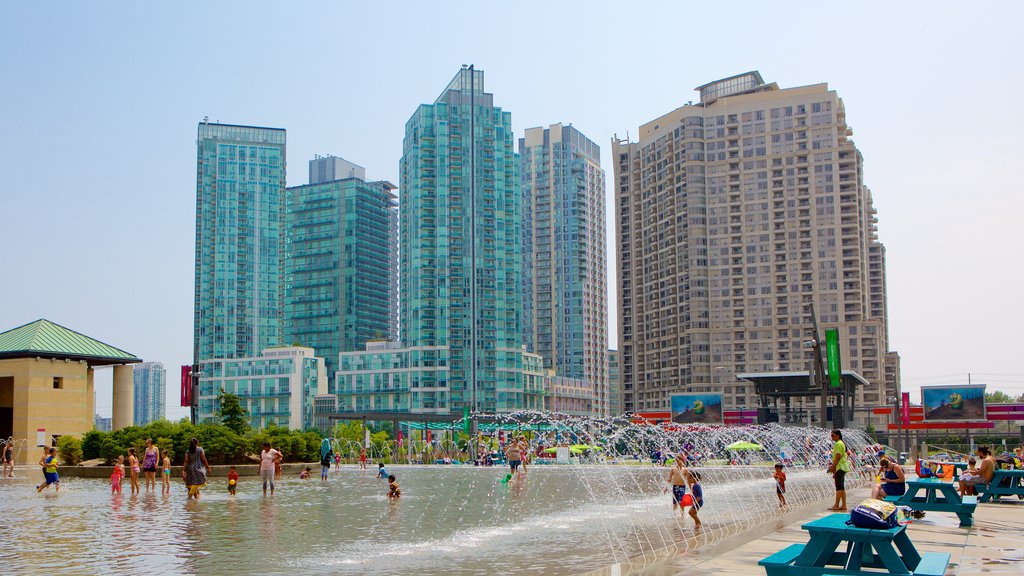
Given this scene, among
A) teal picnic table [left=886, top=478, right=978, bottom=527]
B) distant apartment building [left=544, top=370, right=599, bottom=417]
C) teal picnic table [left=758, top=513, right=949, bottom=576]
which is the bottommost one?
distant apartment building [left=544, top=370, right=599, bottom=417]

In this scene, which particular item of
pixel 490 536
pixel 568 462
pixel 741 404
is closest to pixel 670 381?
pixel 741 404

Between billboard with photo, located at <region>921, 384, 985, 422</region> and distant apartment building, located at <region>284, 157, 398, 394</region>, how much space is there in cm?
11676

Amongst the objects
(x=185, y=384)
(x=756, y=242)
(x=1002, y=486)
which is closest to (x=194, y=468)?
(x=1002, y=486)

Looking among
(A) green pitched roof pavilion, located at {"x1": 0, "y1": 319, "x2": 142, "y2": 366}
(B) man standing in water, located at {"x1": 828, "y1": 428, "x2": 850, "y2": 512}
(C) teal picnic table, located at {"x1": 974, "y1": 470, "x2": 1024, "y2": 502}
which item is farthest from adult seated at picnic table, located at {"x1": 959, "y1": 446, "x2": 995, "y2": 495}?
(A) green pitched roof pavilion, located at {"x1": 0, "y1": 319, "x2": 142, "y2": 366}

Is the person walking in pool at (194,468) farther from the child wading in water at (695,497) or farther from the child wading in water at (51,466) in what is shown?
the child wading in water at (695,497)

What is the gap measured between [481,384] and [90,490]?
11171cm

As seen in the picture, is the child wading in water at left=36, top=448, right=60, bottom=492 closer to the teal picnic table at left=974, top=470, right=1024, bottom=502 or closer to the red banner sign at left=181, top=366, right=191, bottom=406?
the red banner sign at left=181, top=366, right=191, bottom=406

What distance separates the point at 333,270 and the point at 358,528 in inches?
6733

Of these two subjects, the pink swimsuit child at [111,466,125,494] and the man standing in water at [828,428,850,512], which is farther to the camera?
the pink swimsuit child at [111,466,125,494]

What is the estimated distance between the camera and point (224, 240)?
180750 millimetres

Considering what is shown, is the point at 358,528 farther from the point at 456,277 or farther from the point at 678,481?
the point at 456,277

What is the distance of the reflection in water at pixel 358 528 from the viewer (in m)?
13.3

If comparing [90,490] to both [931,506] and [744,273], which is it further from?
[744,273]

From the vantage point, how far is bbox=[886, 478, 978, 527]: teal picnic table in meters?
16.6
